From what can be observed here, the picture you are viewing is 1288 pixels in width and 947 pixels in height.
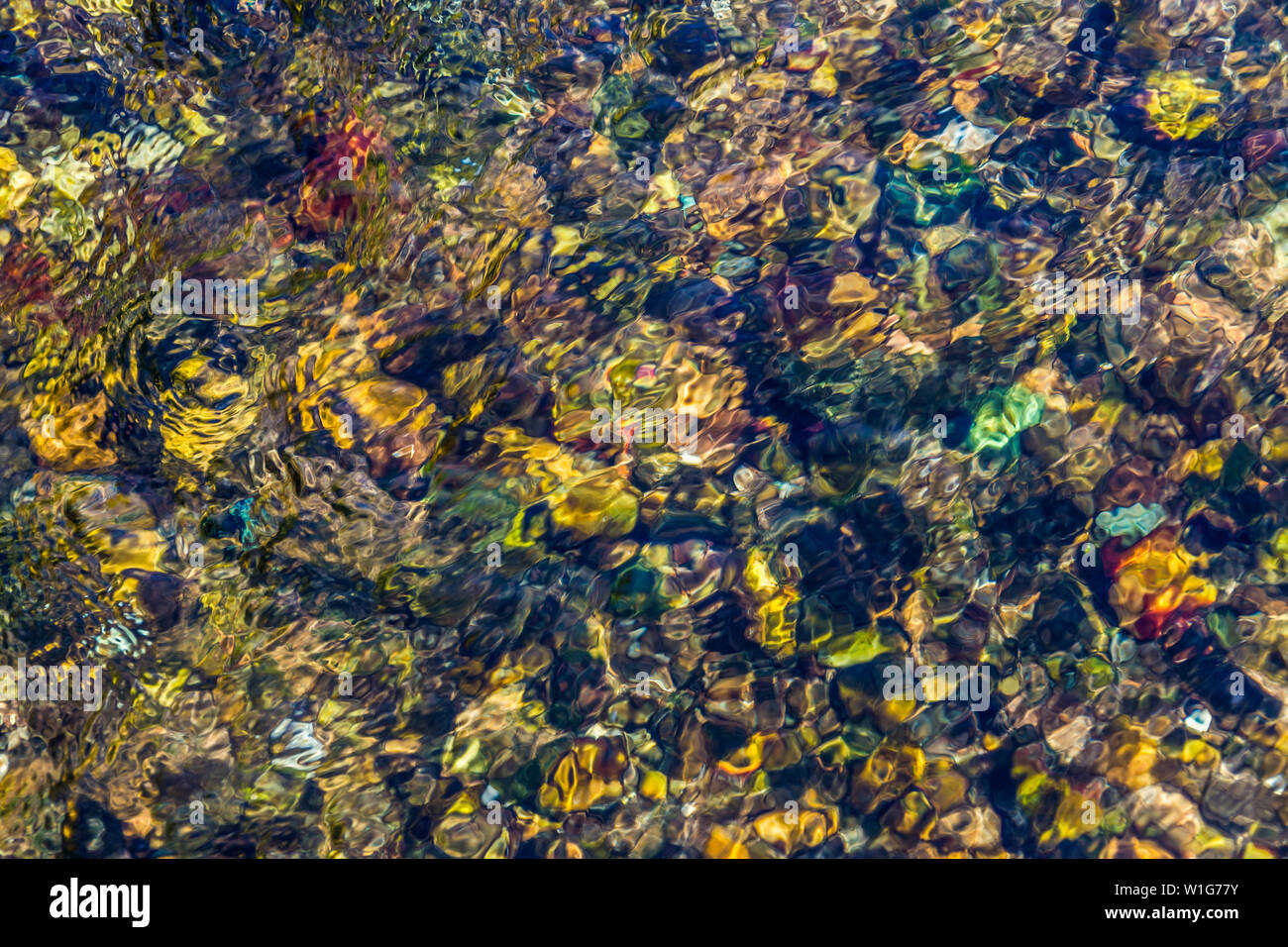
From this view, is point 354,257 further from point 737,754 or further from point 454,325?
point 737,754

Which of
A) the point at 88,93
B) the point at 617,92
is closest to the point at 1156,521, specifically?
the point at 617,92

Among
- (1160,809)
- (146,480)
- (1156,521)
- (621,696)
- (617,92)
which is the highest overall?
(617,92)

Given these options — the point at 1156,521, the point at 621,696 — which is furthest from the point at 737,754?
the point at 1156,521

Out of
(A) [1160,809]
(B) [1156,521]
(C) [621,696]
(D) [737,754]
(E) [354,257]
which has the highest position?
(E) [354,257]

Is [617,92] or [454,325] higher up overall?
[617,92]

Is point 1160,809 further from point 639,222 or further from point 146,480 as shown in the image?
point 146,480

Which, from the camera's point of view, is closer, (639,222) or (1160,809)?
(1160,809)
